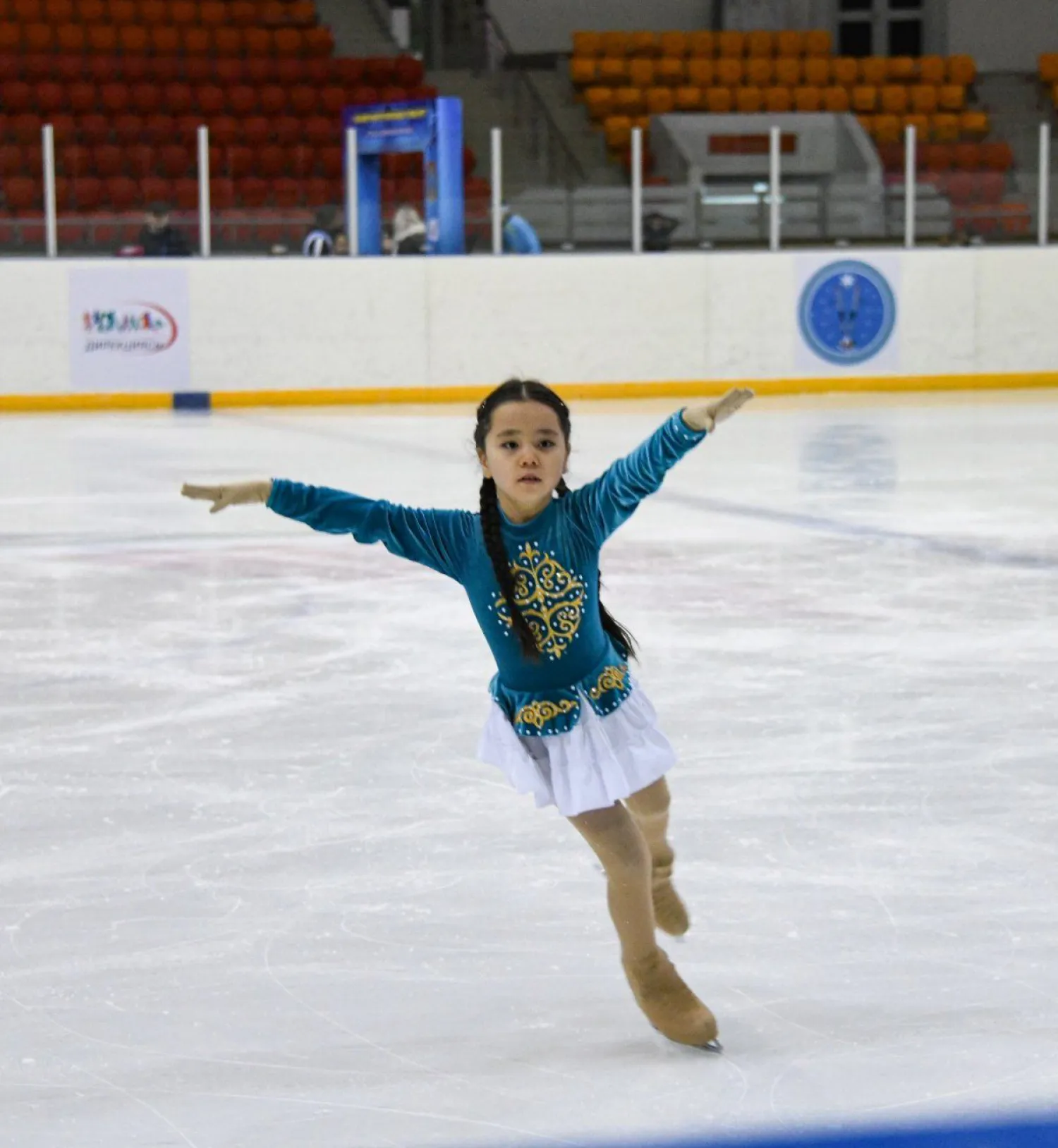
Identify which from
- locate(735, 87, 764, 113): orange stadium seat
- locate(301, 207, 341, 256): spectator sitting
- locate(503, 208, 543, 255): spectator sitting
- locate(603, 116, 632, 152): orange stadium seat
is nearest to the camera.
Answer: locate(301, 207, 341, 256): spectator sitting

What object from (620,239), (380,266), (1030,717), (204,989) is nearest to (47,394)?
(380,266)

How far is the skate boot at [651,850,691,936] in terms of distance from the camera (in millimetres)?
2820

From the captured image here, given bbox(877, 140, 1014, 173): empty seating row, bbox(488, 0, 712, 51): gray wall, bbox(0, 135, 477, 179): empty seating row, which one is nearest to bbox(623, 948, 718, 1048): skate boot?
bbox(0, 135, 477, 179): empty seating row

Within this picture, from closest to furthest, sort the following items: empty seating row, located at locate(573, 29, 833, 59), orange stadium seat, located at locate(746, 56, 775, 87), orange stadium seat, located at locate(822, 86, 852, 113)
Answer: orange stadium seat, located at locate(822, 86, 852, 113)
orange stadium seat, located at locate(746, 56, 775, 87)
empty seating row, located at locate(573, 29, 833, 59)

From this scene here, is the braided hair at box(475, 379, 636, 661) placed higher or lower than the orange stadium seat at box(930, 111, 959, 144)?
lower

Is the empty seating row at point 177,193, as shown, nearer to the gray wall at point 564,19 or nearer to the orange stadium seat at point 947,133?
the orange stadium seat at point 947,133

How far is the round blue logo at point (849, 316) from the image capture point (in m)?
16.1

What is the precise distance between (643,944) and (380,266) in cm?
1331

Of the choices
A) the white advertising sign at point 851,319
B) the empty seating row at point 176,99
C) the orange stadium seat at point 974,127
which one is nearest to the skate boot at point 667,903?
the white advertising sign at point 851,319

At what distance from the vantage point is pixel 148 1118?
2.22 metres

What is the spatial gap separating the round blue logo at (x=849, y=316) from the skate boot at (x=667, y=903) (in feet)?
44.8

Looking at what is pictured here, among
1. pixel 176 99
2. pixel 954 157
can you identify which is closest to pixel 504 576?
pixel 954 157

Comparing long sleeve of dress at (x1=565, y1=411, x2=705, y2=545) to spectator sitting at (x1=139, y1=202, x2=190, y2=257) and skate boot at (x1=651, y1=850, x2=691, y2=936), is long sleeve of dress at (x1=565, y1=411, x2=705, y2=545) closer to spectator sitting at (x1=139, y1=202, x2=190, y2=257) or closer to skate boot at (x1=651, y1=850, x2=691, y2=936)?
skate boot at (x1=651, y1=850, x2=691, y2=936)

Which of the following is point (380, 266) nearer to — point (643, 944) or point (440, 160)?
point (440, 160)
